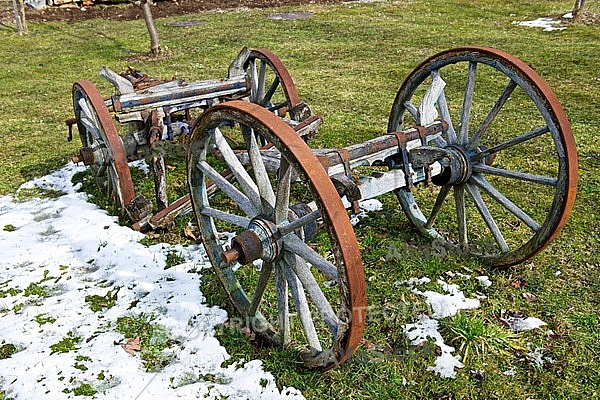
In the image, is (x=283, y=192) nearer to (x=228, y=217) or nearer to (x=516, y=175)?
(x=228, y=217)

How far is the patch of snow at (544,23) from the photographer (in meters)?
13.0

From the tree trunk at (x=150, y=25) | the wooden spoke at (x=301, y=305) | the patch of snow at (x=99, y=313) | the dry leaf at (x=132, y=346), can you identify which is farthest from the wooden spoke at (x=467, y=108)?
the tree trunk at (x=150, y=25)

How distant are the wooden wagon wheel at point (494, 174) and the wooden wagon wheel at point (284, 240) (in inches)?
49.0

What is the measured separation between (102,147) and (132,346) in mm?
2053

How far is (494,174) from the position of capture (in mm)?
3684

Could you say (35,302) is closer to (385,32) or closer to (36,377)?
(36,377)

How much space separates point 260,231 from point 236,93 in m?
2.81

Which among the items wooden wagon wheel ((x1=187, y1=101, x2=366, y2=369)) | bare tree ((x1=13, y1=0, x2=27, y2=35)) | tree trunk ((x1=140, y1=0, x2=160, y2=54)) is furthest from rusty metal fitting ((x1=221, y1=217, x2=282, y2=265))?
bare tree ((x1=13, y1=0, x2=27, y2=35))

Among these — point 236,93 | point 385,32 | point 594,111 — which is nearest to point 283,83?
point 236,93

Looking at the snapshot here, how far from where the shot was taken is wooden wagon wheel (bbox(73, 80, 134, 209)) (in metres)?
4.30

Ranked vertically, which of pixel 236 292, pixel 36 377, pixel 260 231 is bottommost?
pixel 36 377

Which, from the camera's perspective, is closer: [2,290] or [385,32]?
[2,290]

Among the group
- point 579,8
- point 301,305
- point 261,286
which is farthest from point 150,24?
point 579,8

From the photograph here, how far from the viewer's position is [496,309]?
362cm
